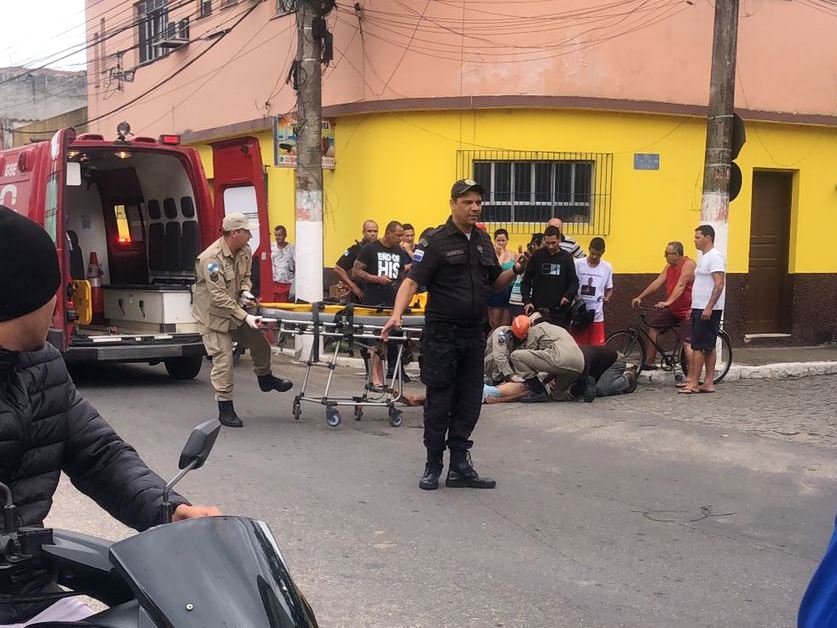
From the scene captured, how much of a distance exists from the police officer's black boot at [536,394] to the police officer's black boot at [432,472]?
11.0 ft

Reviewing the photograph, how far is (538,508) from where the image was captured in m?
5.77

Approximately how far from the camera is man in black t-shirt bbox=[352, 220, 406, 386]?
10.2m

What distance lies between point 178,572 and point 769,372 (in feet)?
34.6

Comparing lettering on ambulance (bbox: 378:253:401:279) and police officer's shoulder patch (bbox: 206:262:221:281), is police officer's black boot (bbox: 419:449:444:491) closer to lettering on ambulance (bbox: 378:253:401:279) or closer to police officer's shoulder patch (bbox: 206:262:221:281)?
police officer's shoulder patch (bbox: 206:262:221:281)

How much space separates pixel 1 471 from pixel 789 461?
20.5 ft

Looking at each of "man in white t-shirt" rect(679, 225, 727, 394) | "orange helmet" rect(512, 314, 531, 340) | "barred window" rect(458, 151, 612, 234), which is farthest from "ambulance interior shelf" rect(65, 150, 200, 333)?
"man in white t-shirt" rect(679, 225, 727, 394)

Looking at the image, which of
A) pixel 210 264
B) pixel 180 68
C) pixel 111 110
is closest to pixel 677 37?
pixel 210 264

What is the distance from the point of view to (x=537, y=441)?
764 centimetres

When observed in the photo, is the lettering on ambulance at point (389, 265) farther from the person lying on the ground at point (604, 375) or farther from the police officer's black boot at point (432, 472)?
the police officer's black boot at point (432, 472)

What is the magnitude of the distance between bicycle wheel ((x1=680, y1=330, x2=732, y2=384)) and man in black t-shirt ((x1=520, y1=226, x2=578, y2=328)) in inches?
61.7

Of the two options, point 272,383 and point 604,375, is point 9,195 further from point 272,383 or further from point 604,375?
point 604,375

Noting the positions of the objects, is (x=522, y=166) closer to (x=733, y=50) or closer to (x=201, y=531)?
(x=733, y=50)

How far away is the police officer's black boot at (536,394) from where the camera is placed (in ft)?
30.9

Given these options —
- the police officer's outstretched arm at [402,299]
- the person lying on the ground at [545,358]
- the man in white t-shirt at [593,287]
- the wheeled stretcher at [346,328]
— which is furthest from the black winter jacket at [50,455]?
the man in white t-shirt at [593,287]
